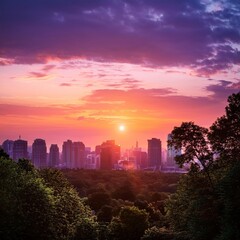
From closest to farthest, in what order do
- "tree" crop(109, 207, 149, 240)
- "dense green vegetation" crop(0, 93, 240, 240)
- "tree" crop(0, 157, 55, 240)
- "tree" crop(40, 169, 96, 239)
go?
"dense green vegetation" crop(0, 93, 240, 240)
"tree" crop(0, 157, 55, 240)
"tree" crop(40, 169, 96, 239)
"tree" crop(109, 207, 149, 240)

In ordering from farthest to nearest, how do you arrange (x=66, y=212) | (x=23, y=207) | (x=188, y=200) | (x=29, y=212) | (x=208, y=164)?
(x=66, y=212) → (x=188, y=200) → (x=23, y=207) → (x=29, y=212) → (x=208, y=164)

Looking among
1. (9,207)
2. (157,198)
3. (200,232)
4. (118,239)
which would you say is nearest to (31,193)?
(9,207)

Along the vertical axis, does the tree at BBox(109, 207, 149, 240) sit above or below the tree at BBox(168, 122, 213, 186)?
below

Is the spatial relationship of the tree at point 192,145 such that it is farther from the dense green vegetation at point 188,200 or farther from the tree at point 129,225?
the tree at point 129,225

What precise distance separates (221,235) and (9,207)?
19.0 m

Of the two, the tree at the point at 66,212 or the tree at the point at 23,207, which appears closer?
the tree at the point at 23,207

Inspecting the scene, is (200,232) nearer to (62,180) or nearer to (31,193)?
(31,193)

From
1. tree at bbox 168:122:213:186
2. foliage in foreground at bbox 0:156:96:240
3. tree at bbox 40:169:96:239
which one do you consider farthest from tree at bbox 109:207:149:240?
Result: tree at bbox 168:122:213:186

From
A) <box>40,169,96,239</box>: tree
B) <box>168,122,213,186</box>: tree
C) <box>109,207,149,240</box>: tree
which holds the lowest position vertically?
<box>109,207,149,240</box>: tree

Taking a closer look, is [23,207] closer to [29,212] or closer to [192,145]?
[29,212]

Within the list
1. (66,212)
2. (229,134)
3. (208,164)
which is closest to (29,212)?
(66,212)

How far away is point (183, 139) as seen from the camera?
40969 mm

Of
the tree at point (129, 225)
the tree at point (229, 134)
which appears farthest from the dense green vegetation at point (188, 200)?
the tree at point (129, 225)

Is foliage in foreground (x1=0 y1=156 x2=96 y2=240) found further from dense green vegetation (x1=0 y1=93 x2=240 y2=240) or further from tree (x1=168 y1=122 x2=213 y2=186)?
tree (x1=168 y1=122 x2=213 y2=186)
